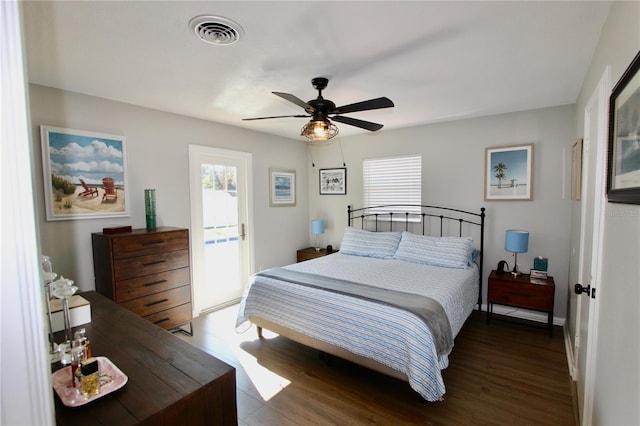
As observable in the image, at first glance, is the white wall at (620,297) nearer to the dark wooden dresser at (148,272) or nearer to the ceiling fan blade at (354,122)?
the ceiling fan blade at (354,122)

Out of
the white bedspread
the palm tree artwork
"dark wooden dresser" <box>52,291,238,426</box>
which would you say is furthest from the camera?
the palm tree artwork

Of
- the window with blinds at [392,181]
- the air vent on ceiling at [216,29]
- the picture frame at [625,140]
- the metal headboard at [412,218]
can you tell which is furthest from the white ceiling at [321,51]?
the metal headboard at [412,218]

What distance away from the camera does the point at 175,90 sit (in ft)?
9.13

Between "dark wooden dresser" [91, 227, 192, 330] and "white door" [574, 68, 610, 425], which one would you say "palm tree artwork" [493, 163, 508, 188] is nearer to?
"white door" [574, 68, 610, 425]

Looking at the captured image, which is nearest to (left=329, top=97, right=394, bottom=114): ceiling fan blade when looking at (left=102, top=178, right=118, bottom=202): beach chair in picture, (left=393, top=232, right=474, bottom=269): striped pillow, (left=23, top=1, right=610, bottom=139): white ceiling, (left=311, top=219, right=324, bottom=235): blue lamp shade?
(left=23, top=1, right=610, bottom=139): white ceiling

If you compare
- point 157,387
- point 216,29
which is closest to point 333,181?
Answer: point 216,29

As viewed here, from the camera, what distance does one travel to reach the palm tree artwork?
3680mm

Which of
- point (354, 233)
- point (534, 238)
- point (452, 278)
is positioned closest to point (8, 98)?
point (452, 278)

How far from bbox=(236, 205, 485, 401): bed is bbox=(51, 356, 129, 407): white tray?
1586 mm


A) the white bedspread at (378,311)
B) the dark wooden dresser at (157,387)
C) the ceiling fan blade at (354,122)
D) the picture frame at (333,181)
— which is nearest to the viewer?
the dark wooden dresser at (157,387)

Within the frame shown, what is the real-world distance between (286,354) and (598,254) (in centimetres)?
246

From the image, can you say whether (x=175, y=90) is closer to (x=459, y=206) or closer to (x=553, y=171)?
(x=459, y=206)

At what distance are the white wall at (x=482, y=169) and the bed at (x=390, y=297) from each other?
0.75 feet

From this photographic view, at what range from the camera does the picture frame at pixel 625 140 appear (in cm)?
105
